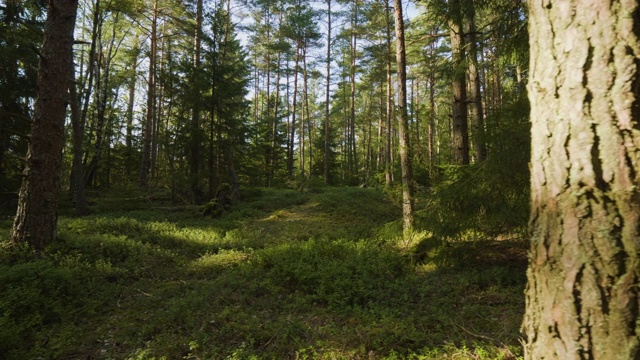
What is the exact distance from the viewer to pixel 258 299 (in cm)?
552

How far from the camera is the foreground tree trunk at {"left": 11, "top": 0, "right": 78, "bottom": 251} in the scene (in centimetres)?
627

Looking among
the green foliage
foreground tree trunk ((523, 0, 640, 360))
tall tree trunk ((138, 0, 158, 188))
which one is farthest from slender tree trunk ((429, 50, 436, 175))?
tall tree trunk ((138, 0, 158, 188))

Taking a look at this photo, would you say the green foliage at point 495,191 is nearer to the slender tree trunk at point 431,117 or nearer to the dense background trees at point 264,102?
the dense background trees at point 264,102

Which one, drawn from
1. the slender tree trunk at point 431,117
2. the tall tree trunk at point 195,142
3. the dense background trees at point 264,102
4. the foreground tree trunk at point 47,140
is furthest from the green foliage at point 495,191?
the tall tree trunk at point 195,142

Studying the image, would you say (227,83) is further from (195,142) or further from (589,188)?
(589,188)

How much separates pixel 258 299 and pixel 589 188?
503 cm

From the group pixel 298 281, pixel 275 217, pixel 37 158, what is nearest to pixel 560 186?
pixel 298 281

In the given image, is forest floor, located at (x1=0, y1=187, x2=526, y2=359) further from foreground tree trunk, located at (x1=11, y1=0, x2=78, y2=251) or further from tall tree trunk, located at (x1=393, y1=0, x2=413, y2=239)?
tall tree trunk, located at (x1=393, y1=0, x2=413, y2=239)

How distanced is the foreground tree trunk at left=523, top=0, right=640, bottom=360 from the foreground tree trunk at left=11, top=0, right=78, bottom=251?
7.86 meters

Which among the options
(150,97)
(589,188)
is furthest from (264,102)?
(589,188)

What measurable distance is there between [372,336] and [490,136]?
3.92 meters

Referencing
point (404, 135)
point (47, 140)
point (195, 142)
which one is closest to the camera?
point (47, 140)

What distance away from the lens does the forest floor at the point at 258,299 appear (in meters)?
3.93

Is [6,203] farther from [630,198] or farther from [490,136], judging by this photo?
[630,198]
